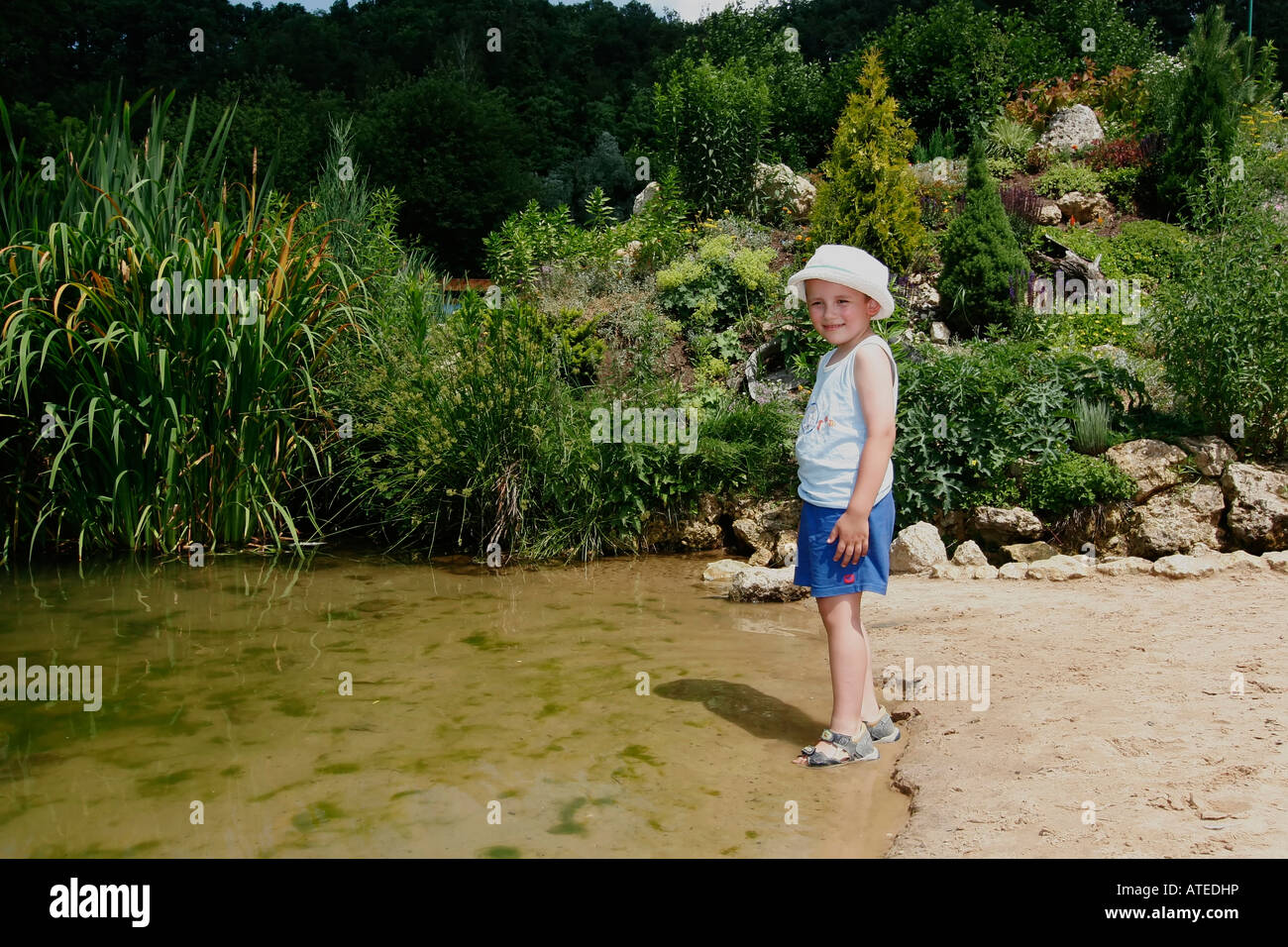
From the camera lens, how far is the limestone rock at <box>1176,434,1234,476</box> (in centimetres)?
Answer: 636

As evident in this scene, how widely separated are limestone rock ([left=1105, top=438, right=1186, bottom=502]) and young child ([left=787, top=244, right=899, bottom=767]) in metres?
3.63

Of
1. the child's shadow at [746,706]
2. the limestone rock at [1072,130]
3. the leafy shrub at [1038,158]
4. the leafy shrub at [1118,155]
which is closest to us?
the child's shadow at [746,706]

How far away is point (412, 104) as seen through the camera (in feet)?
57.3

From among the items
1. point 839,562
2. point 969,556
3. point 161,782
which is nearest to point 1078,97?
point 969,556

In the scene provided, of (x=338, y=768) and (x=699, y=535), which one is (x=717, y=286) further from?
(x=338, y=768)

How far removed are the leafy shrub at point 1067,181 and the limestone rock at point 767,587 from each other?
7.88 metres

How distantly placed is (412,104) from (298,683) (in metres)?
15.3

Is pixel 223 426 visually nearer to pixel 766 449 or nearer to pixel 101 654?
pixel 101 654

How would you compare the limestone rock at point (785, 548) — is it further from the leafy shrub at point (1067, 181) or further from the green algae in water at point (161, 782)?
the leafy shrub at point (1067, 181)

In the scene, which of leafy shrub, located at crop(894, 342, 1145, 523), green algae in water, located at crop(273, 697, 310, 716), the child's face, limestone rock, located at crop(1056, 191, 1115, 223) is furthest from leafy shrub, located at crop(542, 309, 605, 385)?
limestone rock, located at crop(1056, 191, 1115, 223)

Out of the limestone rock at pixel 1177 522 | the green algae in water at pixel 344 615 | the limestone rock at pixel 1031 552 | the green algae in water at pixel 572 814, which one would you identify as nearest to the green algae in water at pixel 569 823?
the green algae in water at pixel 572 814

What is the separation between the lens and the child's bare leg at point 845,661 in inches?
134

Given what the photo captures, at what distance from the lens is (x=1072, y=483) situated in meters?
6.31
